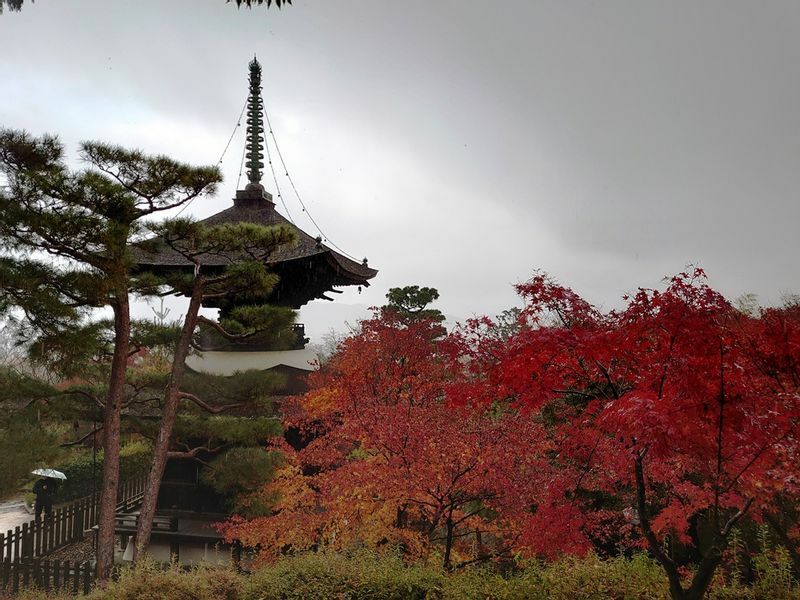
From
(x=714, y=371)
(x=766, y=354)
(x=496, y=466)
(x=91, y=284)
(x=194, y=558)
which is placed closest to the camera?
(x=714, y=371)

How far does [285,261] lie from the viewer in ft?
42.2

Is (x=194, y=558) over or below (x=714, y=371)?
below

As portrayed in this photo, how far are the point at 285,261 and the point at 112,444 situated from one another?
5.31 m

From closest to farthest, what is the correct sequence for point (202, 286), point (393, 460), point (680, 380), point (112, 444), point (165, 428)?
point (680, 380), point (393, 460), point (112, 444), point (165, 428), point (202, 286)

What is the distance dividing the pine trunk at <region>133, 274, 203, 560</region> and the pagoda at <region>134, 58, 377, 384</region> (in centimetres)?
214

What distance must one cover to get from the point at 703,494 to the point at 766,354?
257 centimetres

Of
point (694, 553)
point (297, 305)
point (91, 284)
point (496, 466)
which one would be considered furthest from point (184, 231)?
point (694, 553)

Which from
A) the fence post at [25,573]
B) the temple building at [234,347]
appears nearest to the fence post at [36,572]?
the fence post at [25,573]

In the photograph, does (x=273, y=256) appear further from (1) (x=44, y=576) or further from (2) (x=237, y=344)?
(1) (x=44, y=576)

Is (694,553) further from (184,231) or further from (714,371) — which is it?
(184,231)

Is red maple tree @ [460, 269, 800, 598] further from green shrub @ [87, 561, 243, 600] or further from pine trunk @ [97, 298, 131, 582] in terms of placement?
pine trunk @ [97, 298, 131, 582]

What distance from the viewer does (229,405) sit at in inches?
453

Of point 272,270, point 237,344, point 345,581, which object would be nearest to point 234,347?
point 237,344

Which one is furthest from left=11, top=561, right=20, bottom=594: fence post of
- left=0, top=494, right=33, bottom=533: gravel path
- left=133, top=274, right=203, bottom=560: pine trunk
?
left=0, top=494, right=33, bottom=533: gravel path
